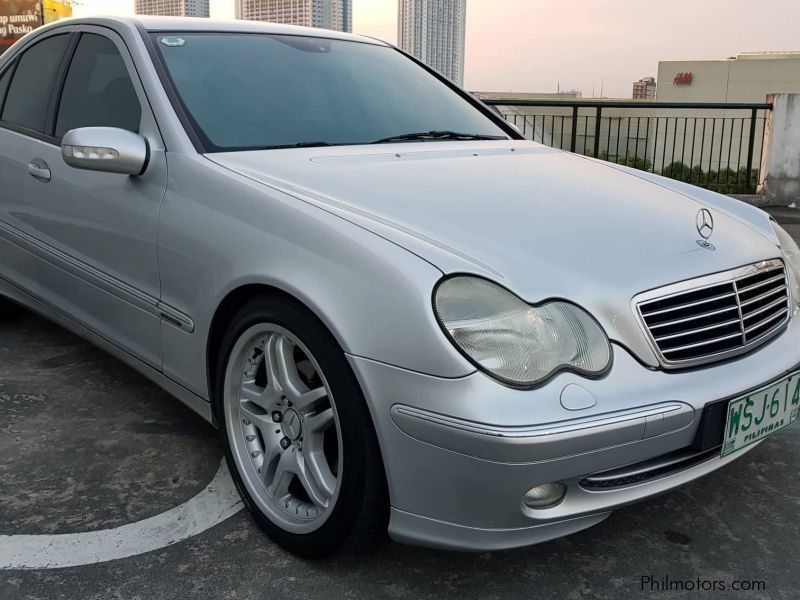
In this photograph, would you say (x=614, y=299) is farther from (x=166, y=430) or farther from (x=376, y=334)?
(x=166, y=430)

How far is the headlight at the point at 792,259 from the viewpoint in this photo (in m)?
2.48

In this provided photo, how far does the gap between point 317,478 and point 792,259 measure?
5.51ft

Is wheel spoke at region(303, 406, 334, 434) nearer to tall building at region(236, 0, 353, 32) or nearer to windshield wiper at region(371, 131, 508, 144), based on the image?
windshield wiper at region(371, 131, 508, 144)

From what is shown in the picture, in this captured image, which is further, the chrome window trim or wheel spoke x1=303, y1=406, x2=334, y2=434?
wheel spoke x1=303, y1=406, x2=334, y2=434

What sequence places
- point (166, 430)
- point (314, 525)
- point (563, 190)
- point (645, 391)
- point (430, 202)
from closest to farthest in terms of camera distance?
1. point (645, 391)
2. point (314, 525)
3. point (430, 202)
4. point (563, 190)
5. point (166, 430)

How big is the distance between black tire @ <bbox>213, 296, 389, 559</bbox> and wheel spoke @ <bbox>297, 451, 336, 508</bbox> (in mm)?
77

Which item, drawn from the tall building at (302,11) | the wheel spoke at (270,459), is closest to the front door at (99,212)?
the wheel spoke at (270,459)

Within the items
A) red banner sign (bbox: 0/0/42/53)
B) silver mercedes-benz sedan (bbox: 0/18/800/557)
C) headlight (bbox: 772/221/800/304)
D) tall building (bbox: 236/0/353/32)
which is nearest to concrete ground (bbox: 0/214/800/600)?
silver mercedes-benz sedan (bbox: 0/18/800/557)

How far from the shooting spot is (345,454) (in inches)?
75.0

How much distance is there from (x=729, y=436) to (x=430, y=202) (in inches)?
38.5

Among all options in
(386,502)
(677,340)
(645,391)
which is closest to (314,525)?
(386,502)

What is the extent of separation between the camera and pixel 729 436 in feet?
6.46

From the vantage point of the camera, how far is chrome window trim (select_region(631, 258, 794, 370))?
6.24 feet

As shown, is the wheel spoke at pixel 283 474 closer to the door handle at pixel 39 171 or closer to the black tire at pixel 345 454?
the black tire at pixel 345 454
